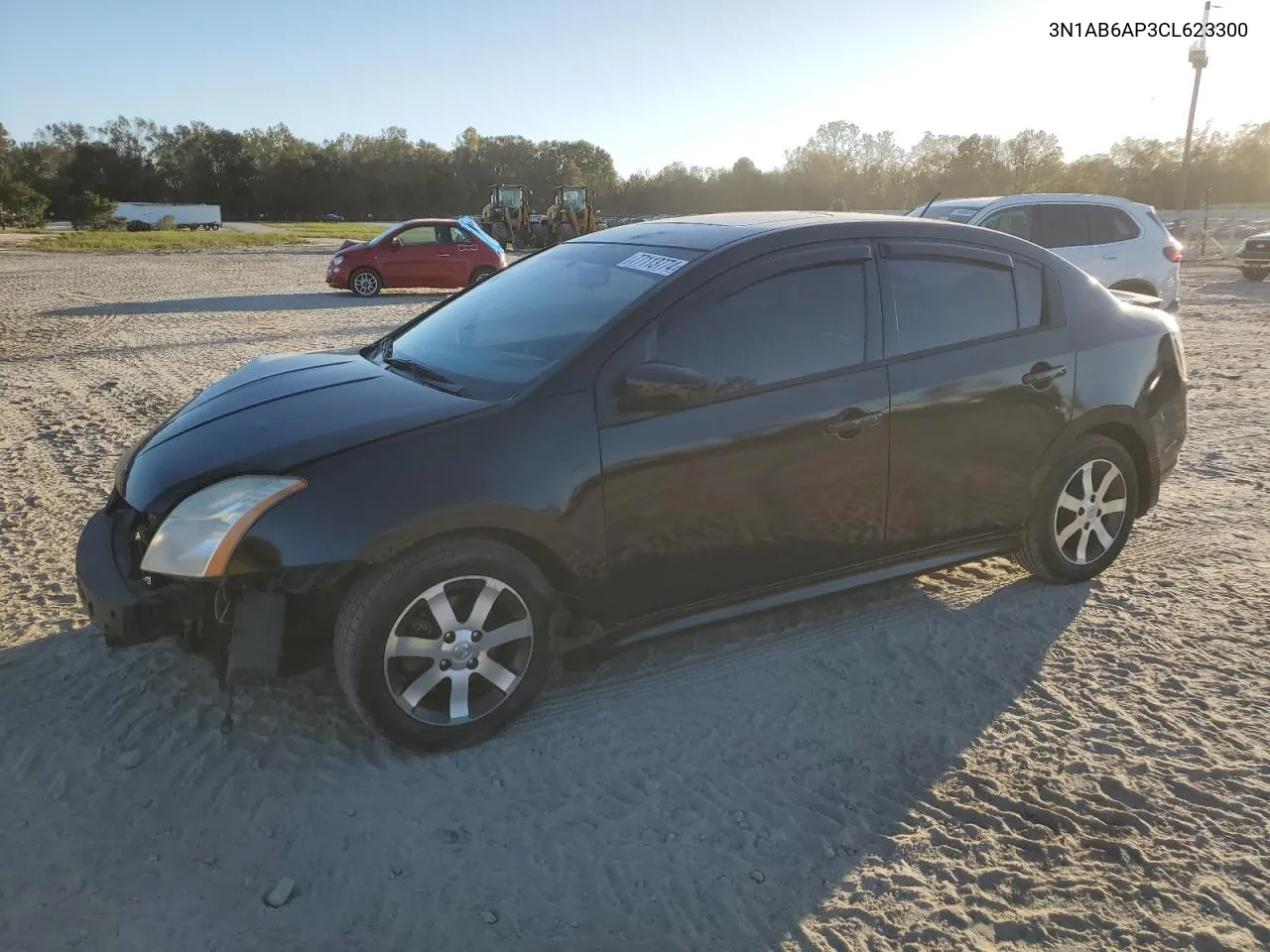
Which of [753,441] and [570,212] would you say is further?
[570,212]

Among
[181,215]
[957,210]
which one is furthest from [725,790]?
[181,215]

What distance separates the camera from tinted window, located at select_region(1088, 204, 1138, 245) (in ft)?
35.2

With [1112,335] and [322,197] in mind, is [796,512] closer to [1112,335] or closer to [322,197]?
[1112,335]

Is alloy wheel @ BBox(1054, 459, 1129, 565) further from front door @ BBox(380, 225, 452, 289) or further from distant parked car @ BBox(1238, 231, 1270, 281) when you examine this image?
distant parked car @ BBox(1238, 231, 1270, 281)

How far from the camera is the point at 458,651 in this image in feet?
10.4

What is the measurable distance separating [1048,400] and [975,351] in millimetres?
460

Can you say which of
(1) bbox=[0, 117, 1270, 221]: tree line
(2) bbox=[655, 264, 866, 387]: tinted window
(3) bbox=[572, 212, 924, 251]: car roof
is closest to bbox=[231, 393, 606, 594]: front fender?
(2) bbox=[655, 264, 866, 387]: tinted window

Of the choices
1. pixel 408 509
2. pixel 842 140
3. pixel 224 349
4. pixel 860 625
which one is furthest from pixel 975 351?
pixel 842 140

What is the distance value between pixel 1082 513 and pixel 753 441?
1.94 meters

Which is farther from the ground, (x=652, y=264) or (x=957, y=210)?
(x=957, y=210)

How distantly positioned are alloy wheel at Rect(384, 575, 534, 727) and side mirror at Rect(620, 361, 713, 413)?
2.56 ft

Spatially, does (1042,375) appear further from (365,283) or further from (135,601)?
(365,283)

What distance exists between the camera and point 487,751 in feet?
10.6

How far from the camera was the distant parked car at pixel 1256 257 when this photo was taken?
71.7ft
